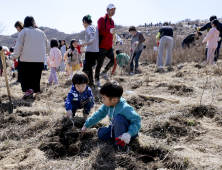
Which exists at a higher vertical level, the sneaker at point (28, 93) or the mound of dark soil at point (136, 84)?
the mound of dark soil at point (136, 84)

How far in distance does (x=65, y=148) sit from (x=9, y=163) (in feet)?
1.93

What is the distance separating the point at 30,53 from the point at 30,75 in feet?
1.72

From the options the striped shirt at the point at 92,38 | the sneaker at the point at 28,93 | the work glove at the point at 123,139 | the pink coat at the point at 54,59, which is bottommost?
the sneaker at the point at 28,93

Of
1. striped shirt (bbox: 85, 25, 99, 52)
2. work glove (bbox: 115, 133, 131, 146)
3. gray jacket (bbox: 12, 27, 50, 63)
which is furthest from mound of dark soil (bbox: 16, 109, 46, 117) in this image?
striped shirt (bbox: 85, 25, 99, 52)

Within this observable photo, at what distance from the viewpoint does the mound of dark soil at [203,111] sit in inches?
118

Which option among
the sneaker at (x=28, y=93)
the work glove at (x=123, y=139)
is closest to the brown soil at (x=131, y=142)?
the work glove at (x=123, y=139)

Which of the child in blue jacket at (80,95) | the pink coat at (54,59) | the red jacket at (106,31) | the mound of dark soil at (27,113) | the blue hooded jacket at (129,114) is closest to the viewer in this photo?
the blue hooded jacket at (129,114)

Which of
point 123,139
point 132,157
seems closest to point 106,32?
point 123,139

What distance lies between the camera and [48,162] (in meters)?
1.96

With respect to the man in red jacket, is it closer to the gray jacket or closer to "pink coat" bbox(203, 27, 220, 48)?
the gray jacket

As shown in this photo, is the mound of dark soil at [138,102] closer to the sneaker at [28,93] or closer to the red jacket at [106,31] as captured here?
the red jacket at [106,31]

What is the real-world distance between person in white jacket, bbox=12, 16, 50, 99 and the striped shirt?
1.02 metres

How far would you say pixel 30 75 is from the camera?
14.5ft

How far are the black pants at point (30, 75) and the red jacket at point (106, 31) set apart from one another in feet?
5.30
